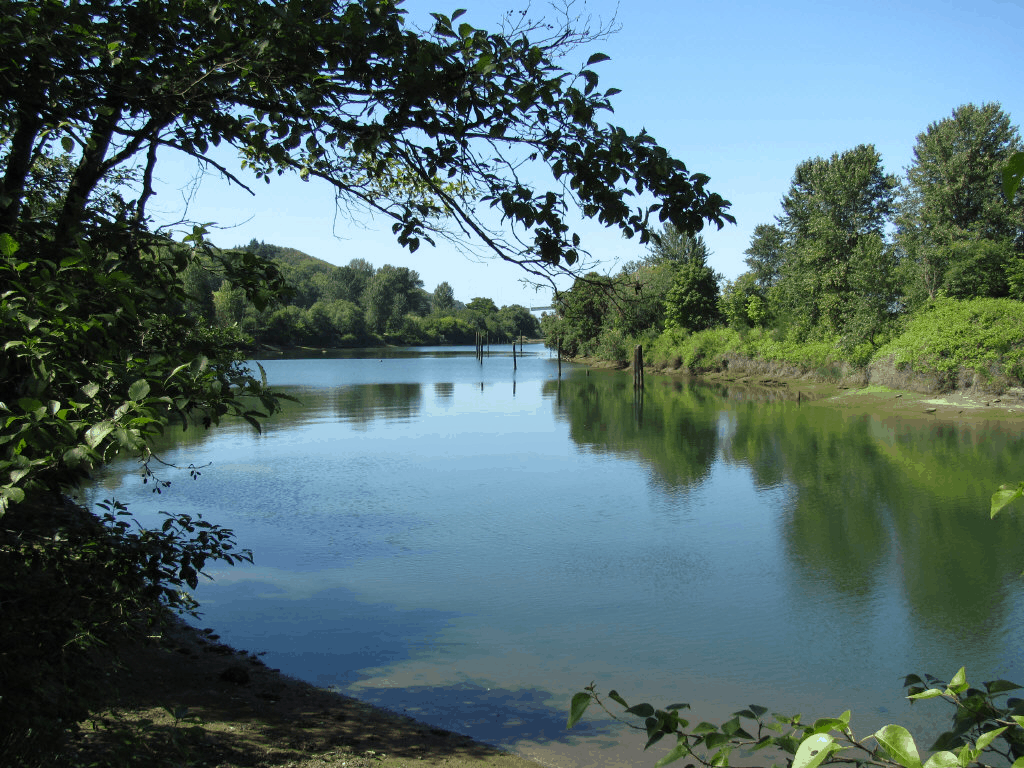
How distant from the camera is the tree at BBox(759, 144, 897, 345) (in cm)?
3397

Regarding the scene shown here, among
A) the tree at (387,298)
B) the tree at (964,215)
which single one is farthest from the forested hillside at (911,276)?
the tree at (387,298)

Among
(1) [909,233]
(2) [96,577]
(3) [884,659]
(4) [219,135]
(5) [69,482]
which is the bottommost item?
(3) [884,659]

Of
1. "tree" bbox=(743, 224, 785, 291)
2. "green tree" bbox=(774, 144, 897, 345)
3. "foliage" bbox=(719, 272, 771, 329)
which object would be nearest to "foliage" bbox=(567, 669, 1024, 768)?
"green tree" bbox=(774, 144, 897, 345)

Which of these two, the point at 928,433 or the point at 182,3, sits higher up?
the point at 182,3

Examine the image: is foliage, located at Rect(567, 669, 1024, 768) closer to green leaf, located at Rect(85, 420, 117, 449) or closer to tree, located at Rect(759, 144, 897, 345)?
green leaf, located at Rect(85, 420, 117, 449)

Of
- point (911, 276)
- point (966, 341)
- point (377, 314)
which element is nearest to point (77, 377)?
point (966, 341)

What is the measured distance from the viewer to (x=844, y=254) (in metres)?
37.4

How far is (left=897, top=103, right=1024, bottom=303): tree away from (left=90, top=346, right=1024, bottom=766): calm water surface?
37.0ft

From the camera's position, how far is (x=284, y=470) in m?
16.5

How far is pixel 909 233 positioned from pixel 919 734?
32484 millimetres


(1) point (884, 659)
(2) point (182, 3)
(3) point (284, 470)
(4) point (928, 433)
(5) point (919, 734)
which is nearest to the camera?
(2) point (182, 3)

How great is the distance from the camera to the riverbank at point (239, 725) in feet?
Result: 12.5

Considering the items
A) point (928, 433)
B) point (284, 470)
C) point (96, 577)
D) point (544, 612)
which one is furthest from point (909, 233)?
point (96, 577)

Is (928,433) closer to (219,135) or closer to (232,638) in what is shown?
(232,638)
